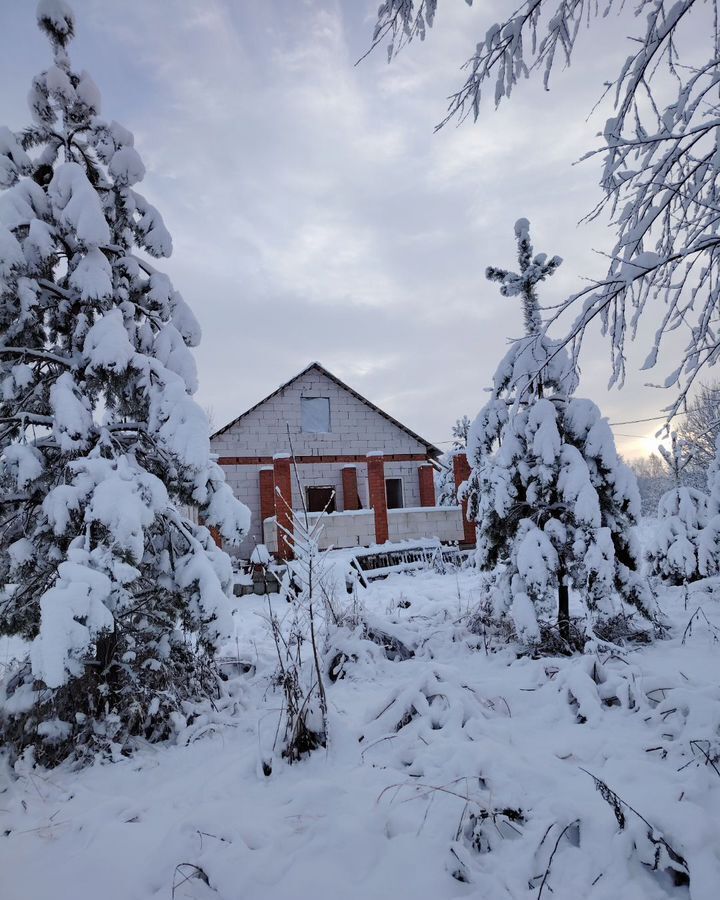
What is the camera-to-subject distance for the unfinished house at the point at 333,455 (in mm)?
16391

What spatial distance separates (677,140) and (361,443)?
56.2 ft

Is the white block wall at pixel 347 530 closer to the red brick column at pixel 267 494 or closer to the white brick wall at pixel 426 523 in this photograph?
the white brick wall at pixel 426 523

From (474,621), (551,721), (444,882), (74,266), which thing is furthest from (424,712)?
(74,266)

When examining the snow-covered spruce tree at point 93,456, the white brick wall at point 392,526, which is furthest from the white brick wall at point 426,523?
the snow-covered spruce tree at point 93,456

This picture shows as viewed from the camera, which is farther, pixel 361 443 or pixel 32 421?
pixel 361 443

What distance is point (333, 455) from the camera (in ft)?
52.5

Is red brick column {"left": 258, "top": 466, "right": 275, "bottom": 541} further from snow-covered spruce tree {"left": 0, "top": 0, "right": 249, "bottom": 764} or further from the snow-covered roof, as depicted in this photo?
snow-covered spruce tree {"left": 0, "top": 0, "right": 249, "bottom": 764}

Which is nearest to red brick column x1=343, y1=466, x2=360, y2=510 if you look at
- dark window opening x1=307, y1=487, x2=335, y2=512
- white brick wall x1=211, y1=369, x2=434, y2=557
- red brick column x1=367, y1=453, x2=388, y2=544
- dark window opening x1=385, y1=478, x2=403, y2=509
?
white brick wall x1=211, y1=369, x2=434, y2=557

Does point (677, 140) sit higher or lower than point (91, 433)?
higher

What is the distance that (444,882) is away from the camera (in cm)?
232

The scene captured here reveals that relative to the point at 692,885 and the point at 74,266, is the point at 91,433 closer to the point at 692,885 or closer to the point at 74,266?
the point at 74,266

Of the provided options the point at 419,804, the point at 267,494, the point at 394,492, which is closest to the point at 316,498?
the point at 267,494

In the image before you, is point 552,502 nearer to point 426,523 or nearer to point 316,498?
point 426,523

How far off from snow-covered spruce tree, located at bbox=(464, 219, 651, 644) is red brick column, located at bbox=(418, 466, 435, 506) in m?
13.8
